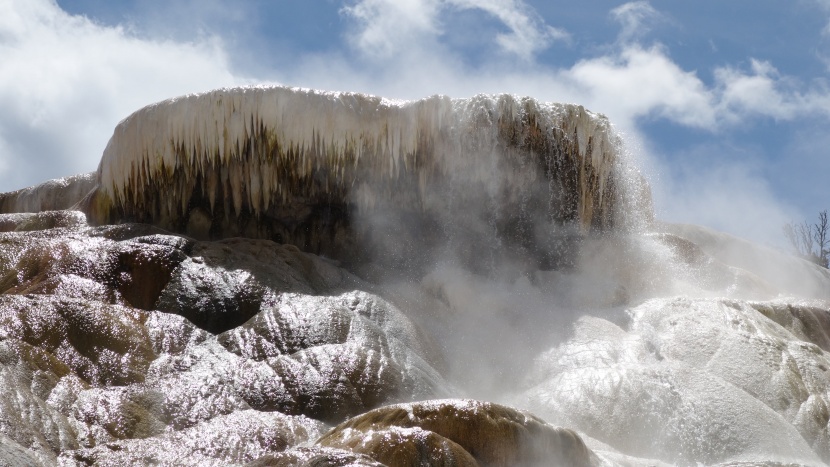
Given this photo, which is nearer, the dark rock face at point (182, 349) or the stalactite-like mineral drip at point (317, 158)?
the dark rock face at point (182, 349)

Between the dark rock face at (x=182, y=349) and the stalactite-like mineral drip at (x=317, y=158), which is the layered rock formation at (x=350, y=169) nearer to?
the stalactite-like mineral drip at (x=317, y=158)

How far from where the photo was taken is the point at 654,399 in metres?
8.59

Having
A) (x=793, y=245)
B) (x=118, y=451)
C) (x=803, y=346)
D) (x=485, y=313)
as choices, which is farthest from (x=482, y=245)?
(x=793, y=245)

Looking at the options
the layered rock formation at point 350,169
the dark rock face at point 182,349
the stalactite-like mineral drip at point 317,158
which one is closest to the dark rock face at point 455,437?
the dark rock face at point 182,349

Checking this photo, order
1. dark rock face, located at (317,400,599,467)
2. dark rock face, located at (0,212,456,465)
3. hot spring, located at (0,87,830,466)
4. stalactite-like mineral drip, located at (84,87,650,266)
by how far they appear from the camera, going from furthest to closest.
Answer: stalactite-like mineral drip, located at (84,87,650,266), hot spring, located at (0,87,830,466), dark rock face, located at (0,212,456,465), dark rock face, located at (317,400,599,467)

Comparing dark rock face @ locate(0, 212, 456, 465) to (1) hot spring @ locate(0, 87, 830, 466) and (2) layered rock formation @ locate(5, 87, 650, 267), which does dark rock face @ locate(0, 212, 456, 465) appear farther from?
(2) layered rock formation @ locate(5, 87, 650, 267)

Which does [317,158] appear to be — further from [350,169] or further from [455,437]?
[455,437]

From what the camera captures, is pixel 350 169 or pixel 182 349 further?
pixel 350 169

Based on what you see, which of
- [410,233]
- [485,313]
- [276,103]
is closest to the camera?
[485,313]

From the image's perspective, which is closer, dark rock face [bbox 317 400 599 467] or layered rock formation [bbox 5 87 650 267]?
dark rock face [bbox 317 400 599 467]

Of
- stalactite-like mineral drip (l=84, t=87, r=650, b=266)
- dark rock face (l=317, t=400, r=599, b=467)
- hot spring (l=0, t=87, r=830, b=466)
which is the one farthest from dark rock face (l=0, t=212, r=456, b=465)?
stalactite-like mineral drip (l=84, t=87, r=650, b=266)

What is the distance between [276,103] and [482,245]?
3.39 meters

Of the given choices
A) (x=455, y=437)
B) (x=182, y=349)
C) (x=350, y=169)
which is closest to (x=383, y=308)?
(x=182, y=349)

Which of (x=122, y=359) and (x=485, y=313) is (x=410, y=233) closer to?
(x=485, y=313)
